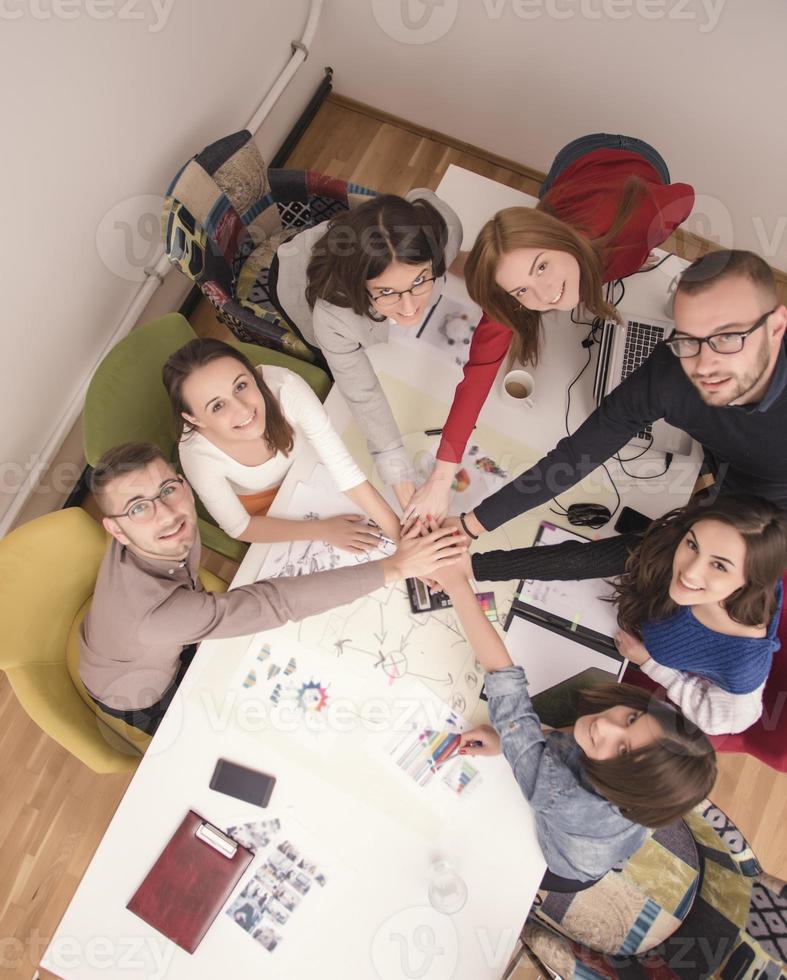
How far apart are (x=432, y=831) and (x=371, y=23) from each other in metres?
2.89

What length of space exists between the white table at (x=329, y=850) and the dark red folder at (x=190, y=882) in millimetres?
23

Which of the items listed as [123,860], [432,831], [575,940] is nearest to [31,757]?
[123,860]

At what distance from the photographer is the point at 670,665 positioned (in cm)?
161

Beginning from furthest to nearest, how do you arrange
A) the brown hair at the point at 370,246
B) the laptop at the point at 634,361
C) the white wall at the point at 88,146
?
the laptop at the point at 634,361, the white wall at the point at 88,146, the brown hair at the point at 370,246

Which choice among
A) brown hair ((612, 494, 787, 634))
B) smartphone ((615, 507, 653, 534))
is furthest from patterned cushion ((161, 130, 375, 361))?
brown hair ((612, 494, 787, 634))

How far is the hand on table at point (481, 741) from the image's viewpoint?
1.51 m

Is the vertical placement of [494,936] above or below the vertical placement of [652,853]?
below

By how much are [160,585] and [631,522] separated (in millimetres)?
1185

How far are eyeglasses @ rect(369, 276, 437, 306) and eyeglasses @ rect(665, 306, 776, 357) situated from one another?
61 cm

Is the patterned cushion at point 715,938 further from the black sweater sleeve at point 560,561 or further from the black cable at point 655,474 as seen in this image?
the black cable at point 655,474

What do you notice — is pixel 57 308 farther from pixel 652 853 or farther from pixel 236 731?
pixel 652 853

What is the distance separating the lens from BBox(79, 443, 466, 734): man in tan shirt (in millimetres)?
1509

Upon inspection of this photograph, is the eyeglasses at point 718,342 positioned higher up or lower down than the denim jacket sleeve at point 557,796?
higher up

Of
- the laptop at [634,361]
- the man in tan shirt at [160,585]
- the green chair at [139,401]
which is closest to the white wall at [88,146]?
the green chair at [139,401]
